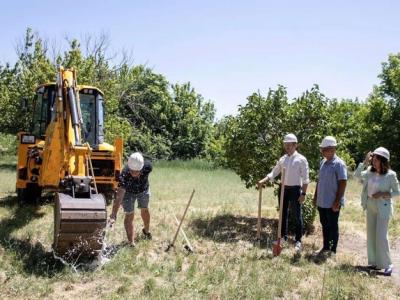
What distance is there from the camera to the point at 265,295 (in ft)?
18.8

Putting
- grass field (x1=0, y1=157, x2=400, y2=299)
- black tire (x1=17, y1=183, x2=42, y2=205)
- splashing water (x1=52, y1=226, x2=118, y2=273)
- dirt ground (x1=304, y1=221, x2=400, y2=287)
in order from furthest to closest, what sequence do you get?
black tire (x1=17, y1=183, x2=42, y2=205) < dirt ground (x1=304, y1=221, x2=400, y2=287) < splashing water (x1=52, y1=226, x2=118, y2=273) < grass field (x1=0, y1=157, x2=400, y2=299)

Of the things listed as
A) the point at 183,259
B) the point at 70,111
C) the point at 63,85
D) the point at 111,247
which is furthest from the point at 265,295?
the point at 63,85

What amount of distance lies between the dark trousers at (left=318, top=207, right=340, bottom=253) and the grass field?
24cm

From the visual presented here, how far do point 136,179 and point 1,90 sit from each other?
2173 centimetres

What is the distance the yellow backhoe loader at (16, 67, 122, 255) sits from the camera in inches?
248

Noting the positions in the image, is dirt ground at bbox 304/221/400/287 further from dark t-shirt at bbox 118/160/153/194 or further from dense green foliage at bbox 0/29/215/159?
dense green foliage at bbox 0/29/215/159

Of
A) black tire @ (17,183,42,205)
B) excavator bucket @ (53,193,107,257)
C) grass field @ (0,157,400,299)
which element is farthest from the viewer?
black tire @ (17,183,42,205)

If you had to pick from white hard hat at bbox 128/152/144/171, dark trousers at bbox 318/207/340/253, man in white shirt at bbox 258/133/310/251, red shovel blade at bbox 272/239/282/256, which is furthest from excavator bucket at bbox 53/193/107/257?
dark trousers at bbox 318/207/340/253

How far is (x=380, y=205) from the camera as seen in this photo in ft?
22.5

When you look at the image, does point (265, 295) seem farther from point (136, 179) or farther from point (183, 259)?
point (136, 179)

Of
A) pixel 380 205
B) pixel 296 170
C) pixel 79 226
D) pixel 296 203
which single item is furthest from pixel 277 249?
pixel 79 226

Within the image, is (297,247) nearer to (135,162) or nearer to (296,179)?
(296,179)

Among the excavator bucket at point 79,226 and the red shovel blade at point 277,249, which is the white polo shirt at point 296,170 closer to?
the red shovel blade at point 277,249

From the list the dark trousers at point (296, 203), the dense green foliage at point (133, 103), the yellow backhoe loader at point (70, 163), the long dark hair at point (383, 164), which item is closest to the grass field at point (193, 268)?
the dark trousers at point (296, 203)
